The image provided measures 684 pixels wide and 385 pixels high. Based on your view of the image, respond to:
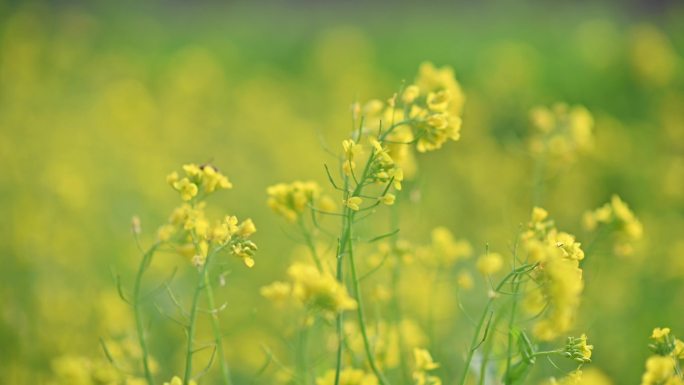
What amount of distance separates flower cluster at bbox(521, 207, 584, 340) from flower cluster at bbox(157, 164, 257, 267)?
64 cm

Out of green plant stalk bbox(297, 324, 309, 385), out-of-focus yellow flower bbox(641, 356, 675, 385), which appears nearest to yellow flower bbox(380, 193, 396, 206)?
green plant stalk bbox(297, 324, 309, 385)

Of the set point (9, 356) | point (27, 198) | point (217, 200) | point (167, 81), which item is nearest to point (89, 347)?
point (9, 356)

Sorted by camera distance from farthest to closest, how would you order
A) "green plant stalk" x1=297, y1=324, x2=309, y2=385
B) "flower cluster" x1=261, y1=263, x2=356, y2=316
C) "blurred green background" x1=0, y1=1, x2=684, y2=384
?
1. "blurred green background" x1=0, y1=1, x2=684, y2=384
2. "green plant stalk" x1=297, y1=324, x2=309, y2=385
3. "flower cluster" x1=261, y1=263, x2=356, y2=316

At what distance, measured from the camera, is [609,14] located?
354 inches

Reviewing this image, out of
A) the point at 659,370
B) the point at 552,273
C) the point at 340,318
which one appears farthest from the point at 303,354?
the point at 659,370

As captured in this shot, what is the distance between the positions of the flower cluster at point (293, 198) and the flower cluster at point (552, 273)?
1.78 feet

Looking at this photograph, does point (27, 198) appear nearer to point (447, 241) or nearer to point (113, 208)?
point (113, 208)

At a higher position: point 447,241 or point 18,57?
point 18,57

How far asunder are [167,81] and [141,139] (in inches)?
81.8

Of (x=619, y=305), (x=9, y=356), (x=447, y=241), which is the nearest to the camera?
(x=447, y=241)

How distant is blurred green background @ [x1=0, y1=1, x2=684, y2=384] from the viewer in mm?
3523

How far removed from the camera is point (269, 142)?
235 inches

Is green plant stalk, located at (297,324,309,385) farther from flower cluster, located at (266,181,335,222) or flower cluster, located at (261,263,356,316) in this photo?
flower cluster, located at (261,263,356,316)

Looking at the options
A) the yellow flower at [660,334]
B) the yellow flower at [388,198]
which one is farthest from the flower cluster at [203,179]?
the yellow flower at [660,334]
